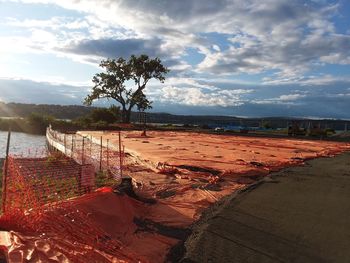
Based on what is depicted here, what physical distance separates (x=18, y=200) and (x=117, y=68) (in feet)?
192

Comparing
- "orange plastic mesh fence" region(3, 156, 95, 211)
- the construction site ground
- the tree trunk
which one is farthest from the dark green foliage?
the construction site ground

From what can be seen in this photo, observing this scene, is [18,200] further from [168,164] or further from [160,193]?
[168,164]

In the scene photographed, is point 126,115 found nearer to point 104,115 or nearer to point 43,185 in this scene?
point 104,115

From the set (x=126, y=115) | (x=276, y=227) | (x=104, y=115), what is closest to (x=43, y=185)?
(x=276, y=227)

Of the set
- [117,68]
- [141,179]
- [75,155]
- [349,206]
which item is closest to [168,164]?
[141,179]

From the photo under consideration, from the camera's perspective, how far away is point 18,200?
9.34 metres

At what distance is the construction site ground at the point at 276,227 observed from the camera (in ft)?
22.4

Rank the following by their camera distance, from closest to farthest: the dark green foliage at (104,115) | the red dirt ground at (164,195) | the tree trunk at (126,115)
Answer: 1. the red dirt ground at (164,195)
2. the dark green foliage at (104,115)
3. the tree trunk at (126,115)

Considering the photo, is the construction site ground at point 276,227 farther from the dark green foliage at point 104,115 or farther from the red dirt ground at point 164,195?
the dark green foliage at point 104,115

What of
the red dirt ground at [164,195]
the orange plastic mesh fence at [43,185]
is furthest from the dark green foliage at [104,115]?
the red dirt ground at [164,195]

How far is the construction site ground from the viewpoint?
682cm

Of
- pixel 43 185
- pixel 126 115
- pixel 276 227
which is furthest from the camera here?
pixel 126 115

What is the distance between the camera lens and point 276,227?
829 cm

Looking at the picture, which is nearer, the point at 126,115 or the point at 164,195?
the point at 164,195
